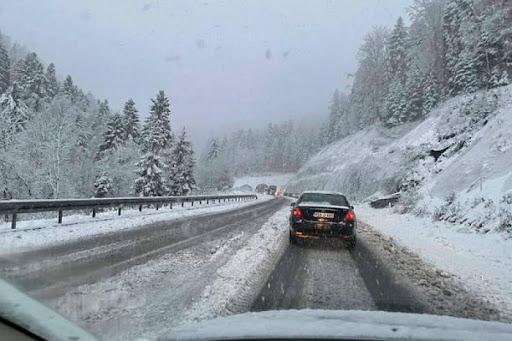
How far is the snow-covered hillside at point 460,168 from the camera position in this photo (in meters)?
17.8

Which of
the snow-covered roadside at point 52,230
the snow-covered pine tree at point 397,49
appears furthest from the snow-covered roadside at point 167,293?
the snow-covered pine tree at point 397,49

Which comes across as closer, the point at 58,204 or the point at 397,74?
the point at 58,204

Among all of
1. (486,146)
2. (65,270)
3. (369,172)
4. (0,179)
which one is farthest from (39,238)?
(369,172)

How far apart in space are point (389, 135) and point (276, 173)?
314 feet

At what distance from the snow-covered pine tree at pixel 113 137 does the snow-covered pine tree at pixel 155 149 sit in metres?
4.74

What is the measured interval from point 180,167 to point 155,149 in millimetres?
11273

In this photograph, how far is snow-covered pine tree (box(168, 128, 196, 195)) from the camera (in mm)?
54875

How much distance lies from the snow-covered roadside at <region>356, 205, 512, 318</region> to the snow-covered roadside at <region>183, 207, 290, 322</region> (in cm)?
340

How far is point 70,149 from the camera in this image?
4250cm

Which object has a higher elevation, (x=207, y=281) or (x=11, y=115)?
(x=11, y=115)

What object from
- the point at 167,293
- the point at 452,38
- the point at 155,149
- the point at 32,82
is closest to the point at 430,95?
the point at 452,38

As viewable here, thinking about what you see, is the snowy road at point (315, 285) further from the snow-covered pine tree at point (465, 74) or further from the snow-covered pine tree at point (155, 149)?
the snow-covered pine tree at point (465, 74)

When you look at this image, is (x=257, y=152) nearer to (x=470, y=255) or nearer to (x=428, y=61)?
(x=428, y=61)

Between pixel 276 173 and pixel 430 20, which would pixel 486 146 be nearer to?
pixel 430 20
